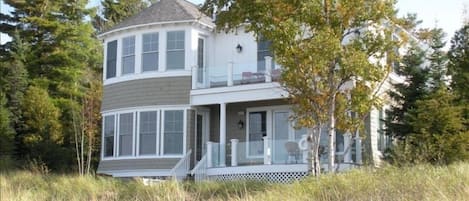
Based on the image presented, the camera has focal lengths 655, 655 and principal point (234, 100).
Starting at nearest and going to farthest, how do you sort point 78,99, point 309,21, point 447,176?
point 447,176, point 309,21, point 78,99

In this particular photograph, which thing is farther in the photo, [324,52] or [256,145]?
[256,145]

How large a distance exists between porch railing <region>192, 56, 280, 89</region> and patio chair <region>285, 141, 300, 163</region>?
2.21 m

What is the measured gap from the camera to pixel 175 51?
925 inches

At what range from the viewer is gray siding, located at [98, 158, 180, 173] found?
75.6ft

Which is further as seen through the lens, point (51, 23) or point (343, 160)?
point (51, 23)

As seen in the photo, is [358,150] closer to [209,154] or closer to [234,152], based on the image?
[234,152]

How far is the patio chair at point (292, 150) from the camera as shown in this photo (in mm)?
19875

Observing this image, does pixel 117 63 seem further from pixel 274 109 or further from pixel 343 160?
pixel 343 160

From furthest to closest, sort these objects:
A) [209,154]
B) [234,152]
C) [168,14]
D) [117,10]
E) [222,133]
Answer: [117,10]
[168,14]
[222,133]
[209,154]
[234,152]

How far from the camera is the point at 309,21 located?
14.6 m

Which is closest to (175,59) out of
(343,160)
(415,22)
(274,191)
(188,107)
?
(188,107)

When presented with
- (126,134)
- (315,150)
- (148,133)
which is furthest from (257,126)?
(315,150)

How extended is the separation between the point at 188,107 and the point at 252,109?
2249 millimetres

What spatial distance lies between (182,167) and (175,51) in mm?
4188
